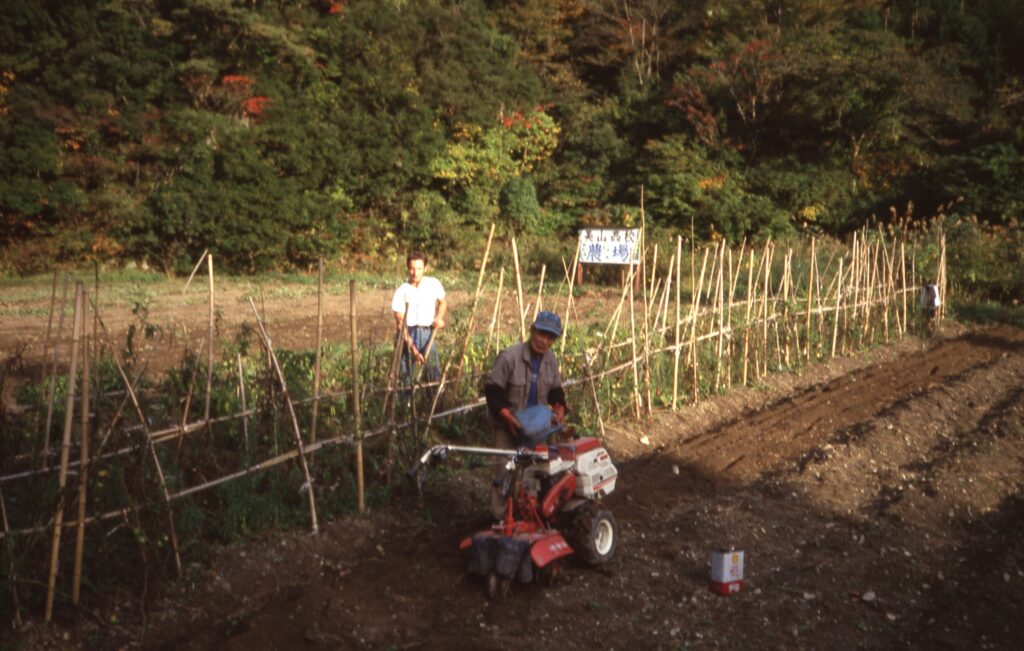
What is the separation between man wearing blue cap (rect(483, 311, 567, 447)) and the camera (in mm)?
5578

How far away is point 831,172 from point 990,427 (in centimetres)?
2228

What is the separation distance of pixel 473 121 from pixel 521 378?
2578 cm

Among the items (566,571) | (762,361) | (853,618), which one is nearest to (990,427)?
(762,361)

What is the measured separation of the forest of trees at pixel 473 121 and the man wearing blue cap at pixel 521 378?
19441 millimetres

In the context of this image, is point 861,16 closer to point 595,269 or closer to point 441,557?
point 595,269

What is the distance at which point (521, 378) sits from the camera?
5.69 metres

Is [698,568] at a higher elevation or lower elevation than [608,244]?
lower

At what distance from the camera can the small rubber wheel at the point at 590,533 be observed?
17.7ft

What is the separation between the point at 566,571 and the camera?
5.54 m

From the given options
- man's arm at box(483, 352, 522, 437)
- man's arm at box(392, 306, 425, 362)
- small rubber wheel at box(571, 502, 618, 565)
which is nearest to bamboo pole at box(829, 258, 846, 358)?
Answer: man's arm at box(392, 306, 425, 362)

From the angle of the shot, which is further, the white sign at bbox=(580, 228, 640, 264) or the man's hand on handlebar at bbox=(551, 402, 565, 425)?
the white sign at bbox=(580, 228, 640, 264)

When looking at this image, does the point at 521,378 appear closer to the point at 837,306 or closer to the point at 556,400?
the point at 556,400

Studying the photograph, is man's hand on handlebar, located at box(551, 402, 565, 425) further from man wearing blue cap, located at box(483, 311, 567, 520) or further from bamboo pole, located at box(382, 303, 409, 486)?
bamboo pole, located at box(382, 303, 409, 486)

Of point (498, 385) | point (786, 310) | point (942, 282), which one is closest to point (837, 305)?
point (786, 310)
